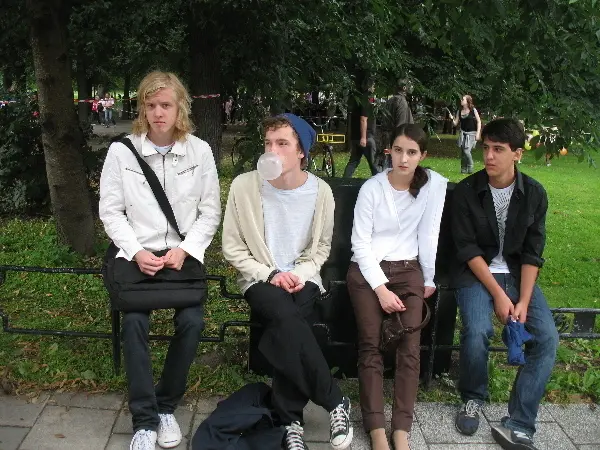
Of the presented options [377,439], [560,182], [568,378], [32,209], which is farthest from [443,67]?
[377,439]

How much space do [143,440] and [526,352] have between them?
2.05 m

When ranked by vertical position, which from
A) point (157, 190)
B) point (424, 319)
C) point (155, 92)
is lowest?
point (424, 319)

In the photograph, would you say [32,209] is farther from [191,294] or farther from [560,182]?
[560,182]

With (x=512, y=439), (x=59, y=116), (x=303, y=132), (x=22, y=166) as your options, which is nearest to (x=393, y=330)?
(x=512, y=439)

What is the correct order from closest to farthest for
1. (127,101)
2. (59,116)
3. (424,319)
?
1. (424,319)
2. (59,116)
3. (127,101)

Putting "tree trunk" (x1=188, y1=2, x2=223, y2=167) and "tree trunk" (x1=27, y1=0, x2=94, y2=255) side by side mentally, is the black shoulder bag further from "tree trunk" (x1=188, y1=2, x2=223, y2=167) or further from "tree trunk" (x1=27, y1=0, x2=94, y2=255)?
"tree trunk" (x1=27, y1=0, x2=94, y2=255)

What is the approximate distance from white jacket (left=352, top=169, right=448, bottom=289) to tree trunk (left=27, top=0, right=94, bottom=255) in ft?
11.4

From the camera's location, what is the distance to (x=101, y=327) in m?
4.60

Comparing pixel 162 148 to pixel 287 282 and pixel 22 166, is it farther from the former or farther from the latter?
A: pixel 22 166

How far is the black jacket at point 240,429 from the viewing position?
9.92 feet

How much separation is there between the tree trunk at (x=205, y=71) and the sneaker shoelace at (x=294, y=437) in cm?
348

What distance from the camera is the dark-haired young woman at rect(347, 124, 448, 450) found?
10.7 feet

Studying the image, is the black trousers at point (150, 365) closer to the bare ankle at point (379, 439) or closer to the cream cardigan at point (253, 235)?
the cream cardigan at point (253, 235)

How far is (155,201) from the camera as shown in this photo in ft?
11.0
